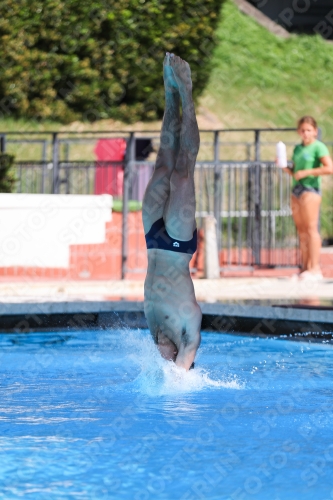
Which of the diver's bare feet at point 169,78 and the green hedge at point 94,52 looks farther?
the green hedge at point 94,52

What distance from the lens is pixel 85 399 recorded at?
534 centimetres

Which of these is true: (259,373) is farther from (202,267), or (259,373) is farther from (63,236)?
(202,267)

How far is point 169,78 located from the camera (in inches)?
197

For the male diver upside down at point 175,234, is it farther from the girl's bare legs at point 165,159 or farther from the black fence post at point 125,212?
the black fence post at point 125,212

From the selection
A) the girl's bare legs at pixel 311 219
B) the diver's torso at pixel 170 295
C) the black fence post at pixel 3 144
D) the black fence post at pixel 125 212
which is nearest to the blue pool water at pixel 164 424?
the diver's torso at pixel 170 295

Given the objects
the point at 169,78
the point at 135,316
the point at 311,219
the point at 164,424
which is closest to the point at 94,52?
the point at 311,219

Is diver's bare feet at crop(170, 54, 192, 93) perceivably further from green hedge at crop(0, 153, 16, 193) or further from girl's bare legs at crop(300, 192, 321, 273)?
green hedge at crop(0, 153, 16, 193)

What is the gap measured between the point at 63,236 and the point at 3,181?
1357 millimetres

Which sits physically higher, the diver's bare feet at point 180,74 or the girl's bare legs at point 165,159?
the diver's bare feet at point 180,74

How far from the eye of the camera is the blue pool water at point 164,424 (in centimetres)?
361

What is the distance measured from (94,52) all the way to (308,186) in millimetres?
10248

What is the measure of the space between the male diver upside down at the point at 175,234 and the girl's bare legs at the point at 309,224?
641 centimetres

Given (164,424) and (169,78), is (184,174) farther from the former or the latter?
(164,424)

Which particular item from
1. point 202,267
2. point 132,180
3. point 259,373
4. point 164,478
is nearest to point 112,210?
point 132,180
